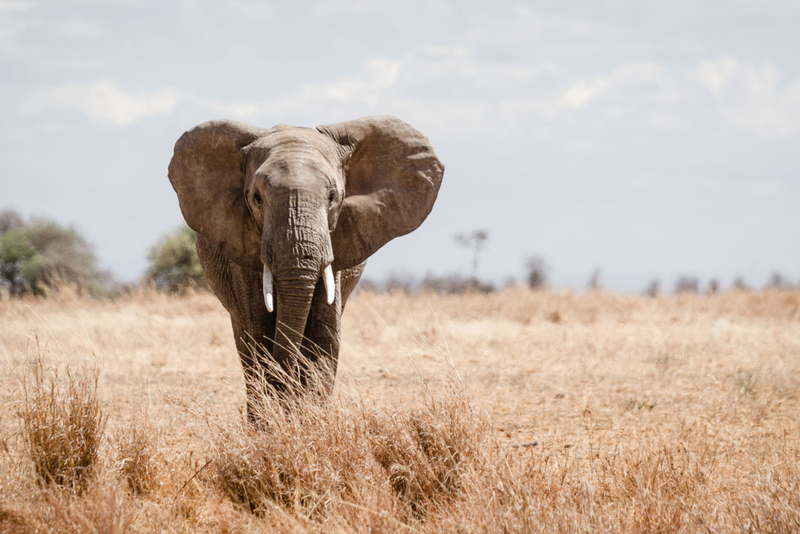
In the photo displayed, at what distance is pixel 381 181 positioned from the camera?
266 inches

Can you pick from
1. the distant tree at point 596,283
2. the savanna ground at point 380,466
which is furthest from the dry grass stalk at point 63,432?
the distant tree at point 596,283

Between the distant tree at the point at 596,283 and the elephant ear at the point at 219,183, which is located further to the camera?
the distant tree at the point at 596,283

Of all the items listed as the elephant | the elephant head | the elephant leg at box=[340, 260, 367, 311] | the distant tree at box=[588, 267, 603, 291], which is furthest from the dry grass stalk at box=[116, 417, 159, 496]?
the distant tree at box=[588, 267, 603, 291]

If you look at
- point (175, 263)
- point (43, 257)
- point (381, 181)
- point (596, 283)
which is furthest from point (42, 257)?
point (381, 181)

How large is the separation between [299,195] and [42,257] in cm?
3015

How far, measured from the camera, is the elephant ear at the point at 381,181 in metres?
6.56

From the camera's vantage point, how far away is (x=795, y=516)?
423cm

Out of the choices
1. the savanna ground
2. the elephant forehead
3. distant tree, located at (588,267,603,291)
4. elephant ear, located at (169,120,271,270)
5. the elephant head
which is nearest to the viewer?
the savanna ground

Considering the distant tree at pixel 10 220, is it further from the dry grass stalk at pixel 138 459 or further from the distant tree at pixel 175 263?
the dry grass stalk at pixel 138 459

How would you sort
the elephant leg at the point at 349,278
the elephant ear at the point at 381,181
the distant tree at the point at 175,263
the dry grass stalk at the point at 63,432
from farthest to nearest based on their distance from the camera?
the distant tree at the point at 175,263
the elephant leg at the point at 349,278
the elephant ear at the point at 381,181
the dry grass stalk at the point at 63,432

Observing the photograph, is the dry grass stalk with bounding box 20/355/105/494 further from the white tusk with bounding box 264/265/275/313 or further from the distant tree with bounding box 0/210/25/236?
the distant tree with bounding box 0/210/25/236

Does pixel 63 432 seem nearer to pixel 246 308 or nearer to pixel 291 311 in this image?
pixel 291 311

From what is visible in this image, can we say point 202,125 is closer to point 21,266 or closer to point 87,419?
point 87,419

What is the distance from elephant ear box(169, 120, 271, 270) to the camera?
20.8 ft
